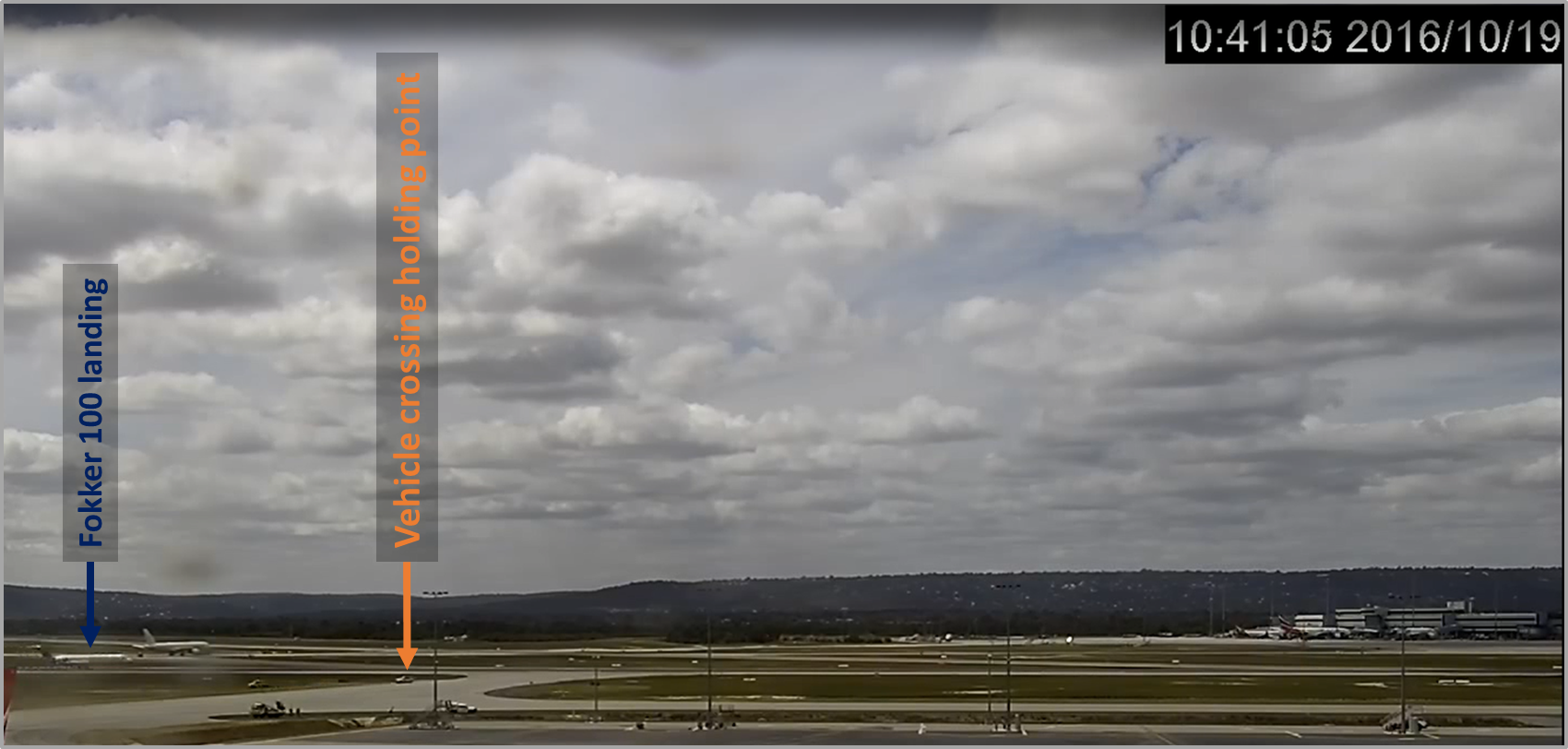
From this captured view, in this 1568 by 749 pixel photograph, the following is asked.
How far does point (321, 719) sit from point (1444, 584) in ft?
184

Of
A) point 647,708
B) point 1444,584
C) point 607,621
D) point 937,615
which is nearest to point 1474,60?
point 647,708

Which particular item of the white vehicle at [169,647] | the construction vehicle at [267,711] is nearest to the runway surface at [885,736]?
the construction vehicle at [267,711]

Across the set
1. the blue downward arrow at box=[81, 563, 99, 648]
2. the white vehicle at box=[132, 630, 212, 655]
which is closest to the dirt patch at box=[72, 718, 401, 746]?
the blue downward arrow at box=[81, 563, 99, 648]

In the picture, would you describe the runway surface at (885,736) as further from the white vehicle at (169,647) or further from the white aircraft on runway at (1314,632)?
the white aircraft on runway at (1314,632)

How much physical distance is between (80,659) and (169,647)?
6641 mm

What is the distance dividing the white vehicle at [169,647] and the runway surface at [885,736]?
87.4 ft

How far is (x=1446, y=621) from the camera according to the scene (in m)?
63.3

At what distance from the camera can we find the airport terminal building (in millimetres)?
58406

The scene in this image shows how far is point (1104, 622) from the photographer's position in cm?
6819

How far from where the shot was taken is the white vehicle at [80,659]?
140 ft

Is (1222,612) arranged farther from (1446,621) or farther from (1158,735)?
(1158,735)

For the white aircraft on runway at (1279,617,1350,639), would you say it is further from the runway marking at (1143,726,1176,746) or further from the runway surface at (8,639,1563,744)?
the runway marking at (1143,726,1176,746)

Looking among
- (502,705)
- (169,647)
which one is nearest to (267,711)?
(502,705)

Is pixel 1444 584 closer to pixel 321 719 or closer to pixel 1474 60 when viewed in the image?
pixel 321 719
